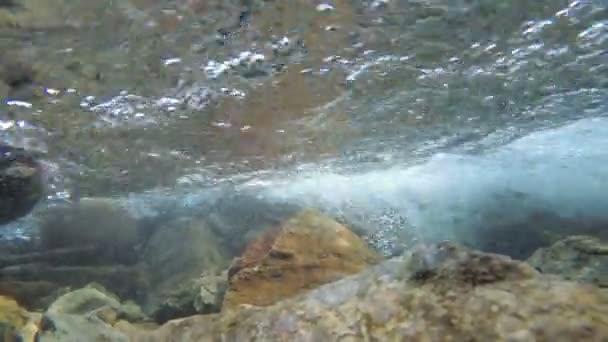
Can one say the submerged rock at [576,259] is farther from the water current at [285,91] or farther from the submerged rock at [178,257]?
the submerged rock at [178,257]

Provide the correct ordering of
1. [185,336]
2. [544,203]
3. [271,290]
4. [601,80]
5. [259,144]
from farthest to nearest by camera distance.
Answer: [544,203]
[259,144]
[601,80]
[271,290]
[185,336]

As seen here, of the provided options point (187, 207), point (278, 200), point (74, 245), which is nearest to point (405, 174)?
point (278, 200)

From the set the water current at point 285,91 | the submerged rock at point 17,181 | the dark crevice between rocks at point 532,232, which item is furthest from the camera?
the dark crevice between rocks at point 532,232

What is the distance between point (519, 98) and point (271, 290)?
1125 cm

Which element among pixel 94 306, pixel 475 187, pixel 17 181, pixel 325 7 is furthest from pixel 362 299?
pixel 475 187

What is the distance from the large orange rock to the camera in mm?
7198

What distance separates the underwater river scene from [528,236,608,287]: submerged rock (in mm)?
32

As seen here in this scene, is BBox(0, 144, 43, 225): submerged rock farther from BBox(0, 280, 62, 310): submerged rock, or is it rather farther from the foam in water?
the foam in water

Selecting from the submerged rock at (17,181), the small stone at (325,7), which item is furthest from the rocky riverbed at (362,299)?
the submerged rock at (17,181)

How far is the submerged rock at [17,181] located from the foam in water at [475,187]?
1187 cm

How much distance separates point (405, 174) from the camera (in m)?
27.2

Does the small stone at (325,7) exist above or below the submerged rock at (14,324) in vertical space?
above

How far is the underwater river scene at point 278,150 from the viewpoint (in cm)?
354

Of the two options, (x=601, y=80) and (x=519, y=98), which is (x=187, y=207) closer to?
(x=519, y=98)
